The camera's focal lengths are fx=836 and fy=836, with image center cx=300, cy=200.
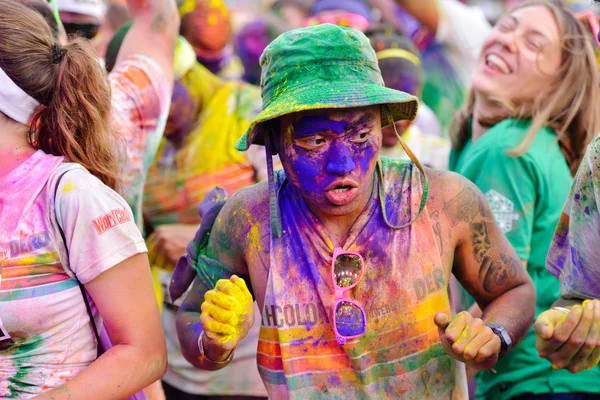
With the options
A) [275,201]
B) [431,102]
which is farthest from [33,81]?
[431,102]

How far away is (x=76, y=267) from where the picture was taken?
2148mm

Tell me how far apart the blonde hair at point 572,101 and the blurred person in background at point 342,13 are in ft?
9.74

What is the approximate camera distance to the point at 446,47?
6797mm

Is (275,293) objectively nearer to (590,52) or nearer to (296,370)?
(296,370)

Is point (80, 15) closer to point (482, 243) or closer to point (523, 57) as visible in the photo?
point (523, 57)

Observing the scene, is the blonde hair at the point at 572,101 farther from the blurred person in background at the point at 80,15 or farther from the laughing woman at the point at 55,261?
the blurred person in background at the point at 80,15

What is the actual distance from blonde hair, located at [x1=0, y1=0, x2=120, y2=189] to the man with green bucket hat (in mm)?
429

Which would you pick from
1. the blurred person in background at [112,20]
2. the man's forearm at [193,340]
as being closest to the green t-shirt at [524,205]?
the man's forearm at [193,340]

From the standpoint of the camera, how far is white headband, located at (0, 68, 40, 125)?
2205 mm

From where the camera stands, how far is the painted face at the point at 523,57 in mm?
3518

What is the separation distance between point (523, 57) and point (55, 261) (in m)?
2.24

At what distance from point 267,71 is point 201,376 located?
197 centimetres

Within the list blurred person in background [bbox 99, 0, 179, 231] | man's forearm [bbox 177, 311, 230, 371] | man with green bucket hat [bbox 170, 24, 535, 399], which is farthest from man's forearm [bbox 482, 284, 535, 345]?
blurred person in background [bbox 99, 0, 179, 231]

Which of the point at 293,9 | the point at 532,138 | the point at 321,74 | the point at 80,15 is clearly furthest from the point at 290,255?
the point at 293,9
